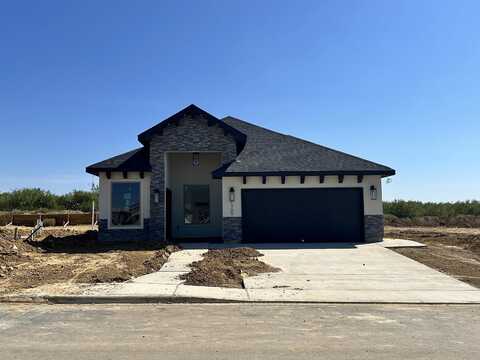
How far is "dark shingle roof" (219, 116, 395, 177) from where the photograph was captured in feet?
61.4

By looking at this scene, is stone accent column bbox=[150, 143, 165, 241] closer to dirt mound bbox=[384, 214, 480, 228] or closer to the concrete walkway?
the concrete walkway

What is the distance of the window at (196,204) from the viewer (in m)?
22.6

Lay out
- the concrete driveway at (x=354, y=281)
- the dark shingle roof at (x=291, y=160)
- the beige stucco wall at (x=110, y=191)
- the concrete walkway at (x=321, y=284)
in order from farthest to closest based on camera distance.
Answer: the beige stucco wall at (x=110, y=191) < the dark shingle roof at (x=291, y=160) < the concrete driveway at (x=354, y=281) < the concrete walkway at (x=321, y=284)

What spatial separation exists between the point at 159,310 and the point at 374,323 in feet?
12.7

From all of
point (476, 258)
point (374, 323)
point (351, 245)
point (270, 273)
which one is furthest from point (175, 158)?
point (374, 323)

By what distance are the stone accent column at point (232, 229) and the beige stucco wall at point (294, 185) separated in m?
0.26

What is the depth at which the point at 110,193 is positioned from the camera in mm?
19469

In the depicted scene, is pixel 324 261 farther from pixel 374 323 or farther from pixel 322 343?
pixel 322 343

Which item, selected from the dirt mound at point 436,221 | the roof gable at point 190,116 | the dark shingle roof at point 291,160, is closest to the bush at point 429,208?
the dirt mound at point 436,221

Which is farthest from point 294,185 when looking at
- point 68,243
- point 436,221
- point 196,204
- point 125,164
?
point 436,221

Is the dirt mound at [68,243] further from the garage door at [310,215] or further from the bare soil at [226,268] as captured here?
the garage door at [310,215]

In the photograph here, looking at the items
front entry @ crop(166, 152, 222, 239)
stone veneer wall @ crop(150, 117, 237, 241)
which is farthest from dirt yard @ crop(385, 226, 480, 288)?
front entry @ crop(166, 152, 222, 239)

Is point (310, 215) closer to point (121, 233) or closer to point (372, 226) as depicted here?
point (372, 226)

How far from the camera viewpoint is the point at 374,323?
24.1 ft
